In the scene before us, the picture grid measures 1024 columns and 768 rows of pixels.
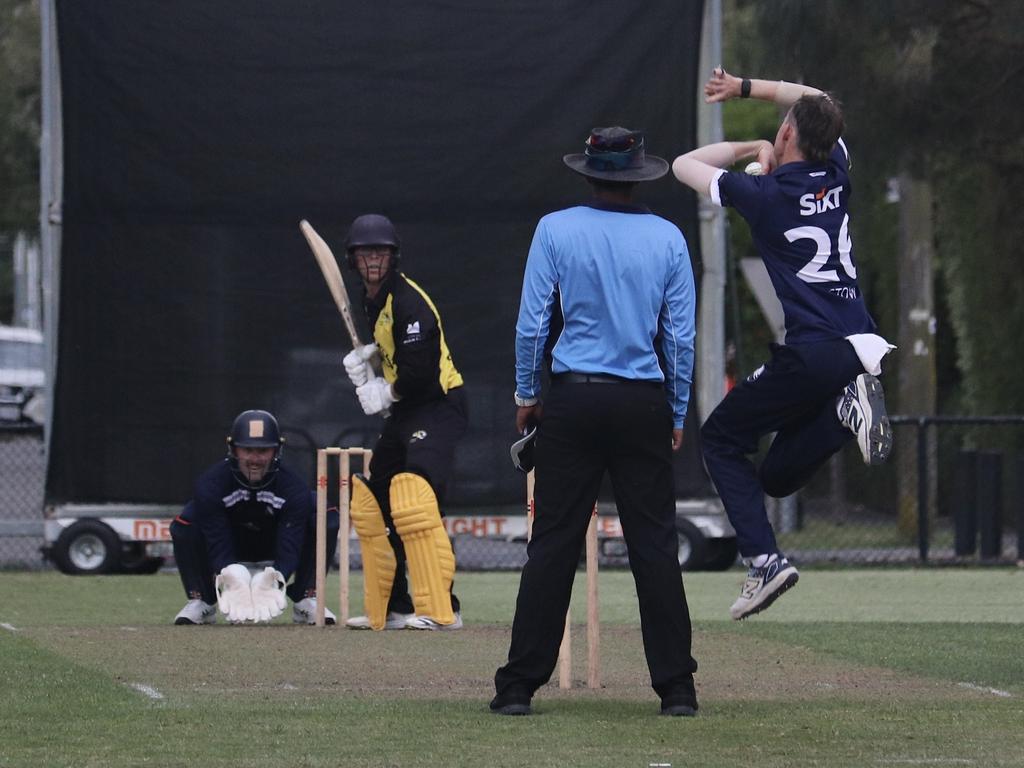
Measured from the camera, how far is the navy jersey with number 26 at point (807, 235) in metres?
7.45

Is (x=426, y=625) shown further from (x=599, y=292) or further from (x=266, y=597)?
(x=599, y=292)

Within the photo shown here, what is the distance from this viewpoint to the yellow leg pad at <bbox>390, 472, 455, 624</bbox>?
10.4m

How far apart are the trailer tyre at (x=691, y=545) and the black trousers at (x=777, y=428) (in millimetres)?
7466

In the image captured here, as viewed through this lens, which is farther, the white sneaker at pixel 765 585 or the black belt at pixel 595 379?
the white sneaker at pixel 765 585

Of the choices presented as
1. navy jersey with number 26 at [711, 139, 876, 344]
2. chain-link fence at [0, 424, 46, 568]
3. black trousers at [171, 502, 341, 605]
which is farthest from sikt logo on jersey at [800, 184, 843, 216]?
chain-link fence at [0, 424, 46, 568]

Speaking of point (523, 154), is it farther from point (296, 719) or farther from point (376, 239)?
point (296, 719)

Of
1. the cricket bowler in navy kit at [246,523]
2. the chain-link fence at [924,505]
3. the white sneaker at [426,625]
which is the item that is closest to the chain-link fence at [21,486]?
the cricket bowler in navy kit at [246,523]

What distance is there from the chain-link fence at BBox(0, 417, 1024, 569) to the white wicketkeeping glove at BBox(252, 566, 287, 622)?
168 inches

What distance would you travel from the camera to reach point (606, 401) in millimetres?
7316

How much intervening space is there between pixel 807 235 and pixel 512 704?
2.03 metres

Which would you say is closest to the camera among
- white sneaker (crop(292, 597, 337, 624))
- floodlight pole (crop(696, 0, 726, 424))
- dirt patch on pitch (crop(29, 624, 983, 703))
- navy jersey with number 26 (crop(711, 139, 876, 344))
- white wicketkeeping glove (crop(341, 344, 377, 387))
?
navy jersey with number 26 (crop(711, 139, 876, 344))

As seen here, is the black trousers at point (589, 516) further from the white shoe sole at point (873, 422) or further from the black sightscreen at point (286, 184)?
the black sightscreen at point (286, 184)

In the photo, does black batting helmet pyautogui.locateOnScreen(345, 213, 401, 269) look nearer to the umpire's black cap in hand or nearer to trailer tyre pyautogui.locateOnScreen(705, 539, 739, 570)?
the umpire's black cap in hand

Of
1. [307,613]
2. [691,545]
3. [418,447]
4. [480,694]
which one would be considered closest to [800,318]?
[480,694]
